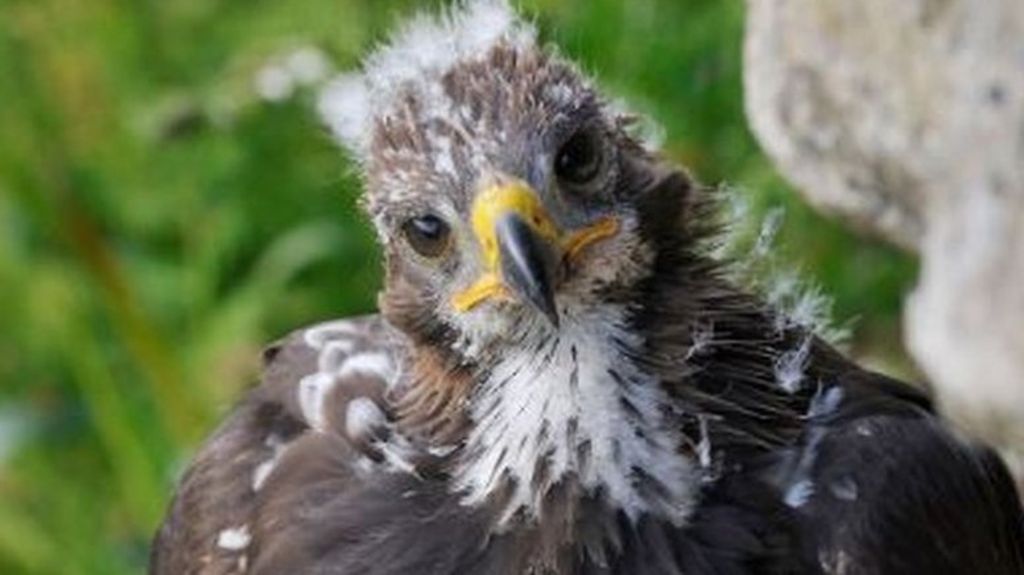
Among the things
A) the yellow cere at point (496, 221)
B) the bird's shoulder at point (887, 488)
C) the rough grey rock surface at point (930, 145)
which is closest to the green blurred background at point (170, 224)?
the bird's shoulder at point (887, 488)

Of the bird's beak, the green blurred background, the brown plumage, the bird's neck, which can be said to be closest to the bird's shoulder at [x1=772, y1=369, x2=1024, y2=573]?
the brown plumage

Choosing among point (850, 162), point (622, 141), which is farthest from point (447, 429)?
point (850, 162)

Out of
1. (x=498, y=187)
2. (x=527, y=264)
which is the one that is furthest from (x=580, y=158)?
(x=527, y=264)

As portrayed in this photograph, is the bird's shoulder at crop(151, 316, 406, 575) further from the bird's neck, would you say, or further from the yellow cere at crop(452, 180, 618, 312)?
the yellow cere at crop(452, 180, 618, 312)

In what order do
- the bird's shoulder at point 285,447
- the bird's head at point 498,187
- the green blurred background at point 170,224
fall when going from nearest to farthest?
the bird's head at point 498,187 < the bird's shoulder at point 285,447 < the green blurred background at point 170,224

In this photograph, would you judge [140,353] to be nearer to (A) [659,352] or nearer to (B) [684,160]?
(B) [684,160]

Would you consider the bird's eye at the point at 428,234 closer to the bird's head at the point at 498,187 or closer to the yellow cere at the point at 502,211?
the bird's head at the point at 498,187
